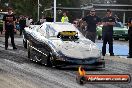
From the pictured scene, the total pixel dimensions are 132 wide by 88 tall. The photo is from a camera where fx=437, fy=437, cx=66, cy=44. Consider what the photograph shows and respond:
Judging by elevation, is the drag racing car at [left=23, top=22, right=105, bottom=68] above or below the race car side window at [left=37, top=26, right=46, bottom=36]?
below

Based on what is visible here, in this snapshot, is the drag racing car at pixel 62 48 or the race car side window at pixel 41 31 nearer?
the drag racing car at pixel 62 48

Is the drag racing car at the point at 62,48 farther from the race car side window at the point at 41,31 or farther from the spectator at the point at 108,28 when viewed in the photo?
the spectator at the point at 108,28

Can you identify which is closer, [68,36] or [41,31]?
[68,36]

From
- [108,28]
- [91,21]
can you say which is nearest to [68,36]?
[108,28]

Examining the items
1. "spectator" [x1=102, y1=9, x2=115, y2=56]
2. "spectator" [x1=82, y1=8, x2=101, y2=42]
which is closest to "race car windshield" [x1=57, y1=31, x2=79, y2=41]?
"spectator" [x1=102, y1=9, x2=115, y2=56]

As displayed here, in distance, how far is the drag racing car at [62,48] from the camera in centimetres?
1164

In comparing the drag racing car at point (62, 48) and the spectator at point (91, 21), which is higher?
the spectator at point (91, 21)

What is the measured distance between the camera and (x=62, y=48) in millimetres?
11844

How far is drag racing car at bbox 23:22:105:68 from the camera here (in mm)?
11641

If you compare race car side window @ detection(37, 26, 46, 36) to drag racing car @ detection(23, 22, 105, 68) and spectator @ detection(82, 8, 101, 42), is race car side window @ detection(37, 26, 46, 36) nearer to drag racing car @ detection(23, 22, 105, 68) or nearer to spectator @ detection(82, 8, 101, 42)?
drag racing car @ detection(23, 22, 105, 68)

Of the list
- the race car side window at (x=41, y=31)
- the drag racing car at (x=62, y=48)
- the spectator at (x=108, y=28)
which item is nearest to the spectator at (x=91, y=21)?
the spectator at (x=108, y=28)

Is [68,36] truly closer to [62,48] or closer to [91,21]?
[62,48]

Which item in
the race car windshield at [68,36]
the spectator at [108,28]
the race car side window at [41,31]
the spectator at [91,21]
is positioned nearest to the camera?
the race car windshield at [68,36]

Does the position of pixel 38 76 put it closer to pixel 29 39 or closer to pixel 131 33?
pixel 29 39
